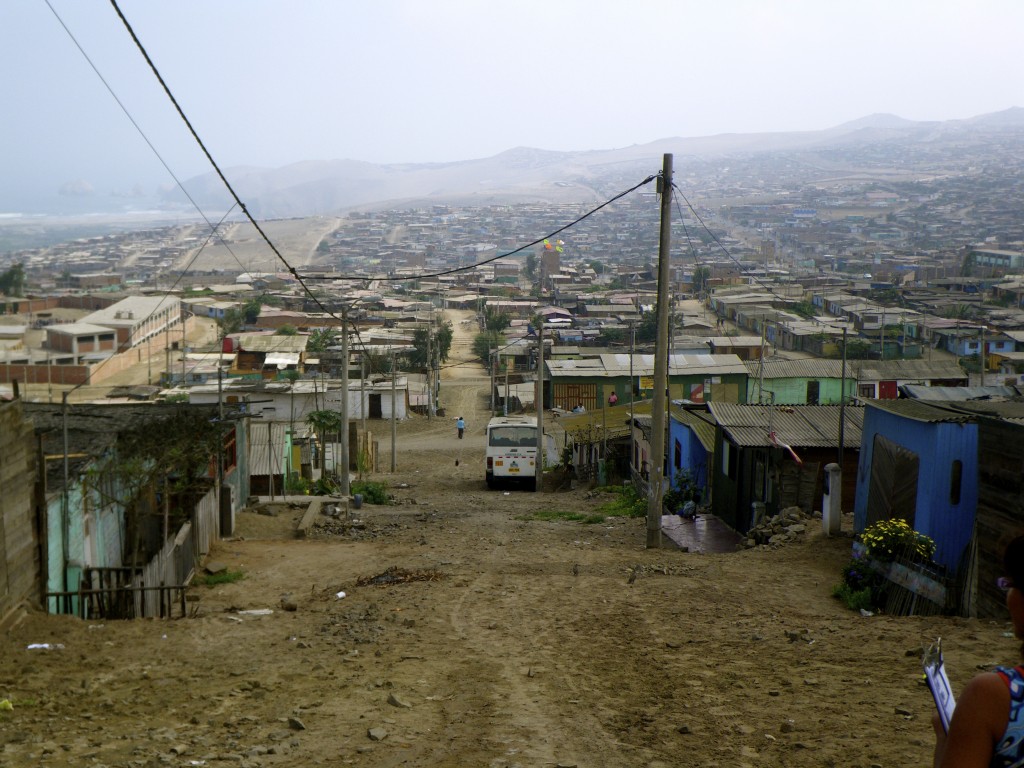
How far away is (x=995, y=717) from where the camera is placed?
2090 millimetres

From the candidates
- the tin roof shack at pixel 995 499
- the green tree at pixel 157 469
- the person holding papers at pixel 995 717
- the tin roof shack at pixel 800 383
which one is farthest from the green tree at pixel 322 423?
the person holding papers at pixel 995 717

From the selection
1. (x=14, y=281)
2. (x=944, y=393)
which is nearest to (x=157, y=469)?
(x=944, y=393)

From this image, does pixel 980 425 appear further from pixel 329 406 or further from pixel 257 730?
pixel 329 406

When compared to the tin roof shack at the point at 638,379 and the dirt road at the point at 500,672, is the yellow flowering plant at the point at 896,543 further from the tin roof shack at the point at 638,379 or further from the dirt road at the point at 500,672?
the tin roof shack at the point at 638,379

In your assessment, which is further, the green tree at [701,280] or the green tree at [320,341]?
the green tree at [701,280]

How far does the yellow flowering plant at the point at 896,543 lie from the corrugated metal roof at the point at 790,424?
12.1 ft

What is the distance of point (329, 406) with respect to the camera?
32125 millimetres

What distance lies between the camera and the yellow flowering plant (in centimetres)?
838

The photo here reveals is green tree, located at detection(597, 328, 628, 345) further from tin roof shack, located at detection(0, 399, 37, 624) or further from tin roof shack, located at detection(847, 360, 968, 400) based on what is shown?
tin roof shack, located at detection(0, 399, 37, 624)

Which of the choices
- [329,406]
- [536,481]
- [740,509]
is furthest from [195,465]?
[329,406]

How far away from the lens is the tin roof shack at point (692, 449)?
15.5 meters

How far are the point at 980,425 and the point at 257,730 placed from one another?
19.8ft

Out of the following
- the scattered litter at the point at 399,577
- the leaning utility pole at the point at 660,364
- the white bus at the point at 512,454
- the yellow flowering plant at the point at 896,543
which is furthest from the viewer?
the white bus at the point at 512,454

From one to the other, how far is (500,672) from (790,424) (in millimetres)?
7934
